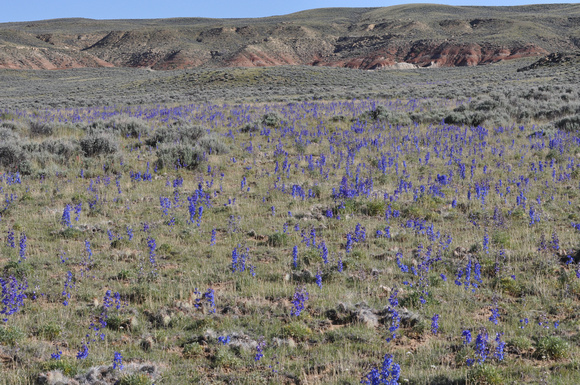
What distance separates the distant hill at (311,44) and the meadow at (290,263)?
96.1 metres

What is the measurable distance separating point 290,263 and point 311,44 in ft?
439

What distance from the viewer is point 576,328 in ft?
17.5

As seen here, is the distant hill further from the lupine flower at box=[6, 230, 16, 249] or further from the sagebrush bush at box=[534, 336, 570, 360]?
the sagebrush bush at box=[534, 336, 570, 360]

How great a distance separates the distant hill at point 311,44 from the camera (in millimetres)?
110000

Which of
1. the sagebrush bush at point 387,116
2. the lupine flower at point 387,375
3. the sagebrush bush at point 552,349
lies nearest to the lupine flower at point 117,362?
the lupine flower at point 387,375

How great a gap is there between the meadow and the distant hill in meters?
96.1

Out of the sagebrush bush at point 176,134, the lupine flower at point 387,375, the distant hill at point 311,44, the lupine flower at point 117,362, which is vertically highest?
the distant hill at point 311,44

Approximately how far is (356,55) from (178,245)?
119125 mm

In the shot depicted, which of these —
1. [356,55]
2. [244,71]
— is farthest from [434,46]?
[244,71]

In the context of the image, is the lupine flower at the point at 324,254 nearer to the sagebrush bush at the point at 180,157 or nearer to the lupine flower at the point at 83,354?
the lupine flower at the point at 83,354

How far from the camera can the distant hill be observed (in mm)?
110000

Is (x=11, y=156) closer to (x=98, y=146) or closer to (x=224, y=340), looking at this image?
(x=98, y=146)

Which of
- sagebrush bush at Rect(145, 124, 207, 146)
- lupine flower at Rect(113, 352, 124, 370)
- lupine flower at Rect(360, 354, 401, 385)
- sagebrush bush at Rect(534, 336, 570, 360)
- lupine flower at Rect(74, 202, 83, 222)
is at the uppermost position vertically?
sagebrush bush at Rect(145, 124, 207, 146)

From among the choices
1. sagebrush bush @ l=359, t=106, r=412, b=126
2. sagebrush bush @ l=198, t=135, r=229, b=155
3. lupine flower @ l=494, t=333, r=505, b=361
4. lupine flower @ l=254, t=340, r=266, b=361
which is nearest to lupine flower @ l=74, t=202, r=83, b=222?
lupine flower @ l=254, t=340, r=266, b=361
